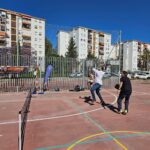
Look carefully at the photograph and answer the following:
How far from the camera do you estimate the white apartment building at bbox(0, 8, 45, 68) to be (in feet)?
172

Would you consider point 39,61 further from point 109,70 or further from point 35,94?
point 109,70

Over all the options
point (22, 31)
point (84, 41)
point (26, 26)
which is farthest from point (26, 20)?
point (84, 41)

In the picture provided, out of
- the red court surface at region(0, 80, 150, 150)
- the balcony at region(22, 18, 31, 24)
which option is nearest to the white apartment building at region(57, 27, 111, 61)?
the balcony at region(22, 18, 31, 24)

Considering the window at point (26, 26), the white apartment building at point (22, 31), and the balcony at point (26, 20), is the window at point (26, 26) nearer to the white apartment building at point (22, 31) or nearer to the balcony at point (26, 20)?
the white apartment building at point (22, 31)

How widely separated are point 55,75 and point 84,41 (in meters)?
63.2

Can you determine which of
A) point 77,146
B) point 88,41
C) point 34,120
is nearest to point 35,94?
point 34,120

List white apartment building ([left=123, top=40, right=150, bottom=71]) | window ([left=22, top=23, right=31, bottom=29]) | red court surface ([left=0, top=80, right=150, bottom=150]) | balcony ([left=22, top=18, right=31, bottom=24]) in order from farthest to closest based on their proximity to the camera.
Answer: white apartment building ([left=123, top=40, right=150, bottom=71]) < balcony ([left=22, top=18, right=31, bottom=24]) < window ([left=22, top=23, right=31, bottom=29]) < red court surface ([left=0, top=80, right=150, bottom=150])

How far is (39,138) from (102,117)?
110 inches

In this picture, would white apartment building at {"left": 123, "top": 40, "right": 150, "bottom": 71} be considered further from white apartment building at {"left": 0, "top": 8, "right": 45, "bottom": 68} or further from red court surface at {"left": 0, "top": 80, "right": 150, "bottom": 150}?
red court surface at {"left": 0, "top": 80, "right": 150, "bottom": 150}

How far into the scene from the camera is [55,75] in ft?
48.4

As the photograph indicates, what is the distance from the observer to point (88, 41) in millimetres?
77062

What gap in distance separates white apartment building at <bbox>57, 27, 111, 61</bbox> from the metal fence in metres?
57.8

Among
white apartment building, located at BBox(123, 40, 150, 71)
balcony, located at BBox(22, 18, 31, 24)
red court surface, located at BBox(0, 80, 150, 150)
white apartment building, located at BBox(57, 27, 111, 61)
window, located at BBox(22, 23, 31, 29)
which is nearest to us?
red court surface, located at BBox(0, 80, 150, 150)

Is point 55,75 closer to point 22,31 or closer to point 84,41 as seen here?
point 22,31
